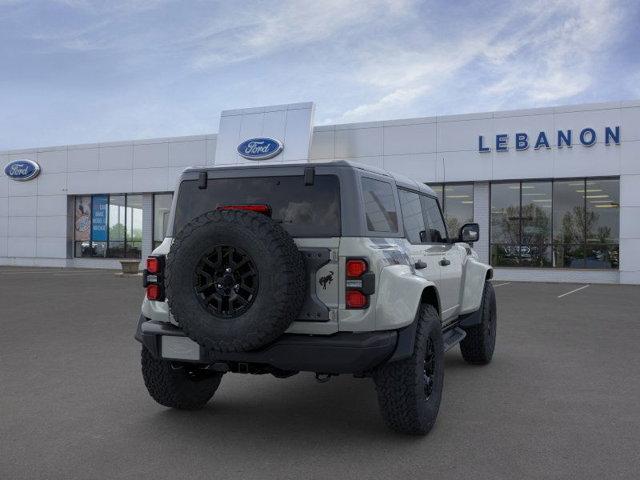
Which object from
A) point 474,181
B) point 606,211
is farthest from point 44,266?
point 606,211

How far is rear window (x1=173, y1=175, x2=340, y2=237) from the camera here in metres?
4.38

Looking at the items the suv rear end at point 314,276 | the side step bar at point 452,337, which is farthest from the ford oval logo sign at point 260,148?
the suv rear end at point 314,276

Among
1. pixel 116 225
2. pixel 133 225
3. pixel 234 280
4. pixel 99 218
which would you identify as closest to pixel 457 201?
pixel 133 225

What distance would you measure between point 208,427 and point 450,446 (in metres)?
1.76

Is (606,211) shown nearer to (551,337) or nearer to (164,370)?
(551,337)

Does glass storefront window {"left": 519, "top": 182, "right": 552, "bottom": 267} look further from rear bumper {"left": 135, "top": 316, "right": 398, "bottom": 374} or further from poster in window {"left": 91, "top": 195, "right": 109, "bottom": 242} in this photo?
rear bumper {"left": 135, "top": 316, "right": 398, "bottom": 374}

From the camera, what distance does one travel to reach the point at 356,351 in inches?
159

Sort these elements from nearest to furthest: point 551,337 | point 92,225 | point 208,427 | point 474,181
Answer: point 208,427 < point 551,337 < point 474,181 < point 92,225

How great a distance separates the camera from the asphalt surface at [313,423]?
3934mm

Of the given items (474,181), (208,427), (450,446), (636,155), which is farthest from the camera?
(474,181)

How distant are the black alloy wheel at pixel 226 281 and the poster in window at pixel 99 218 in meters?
29.4

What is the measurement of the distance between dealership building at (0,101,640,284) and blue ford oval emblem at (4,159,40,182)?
4.41 meters

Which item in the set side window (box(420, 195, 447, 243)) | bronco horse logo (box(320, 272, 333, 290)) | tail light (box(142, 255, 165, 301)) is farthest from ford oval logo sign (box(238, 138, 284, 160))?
bronco horse logo (box(320, 272, 333, 290))

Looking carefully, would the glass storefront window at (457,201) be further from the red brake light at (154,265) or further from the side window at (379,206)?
the red brake light at (154,265)
